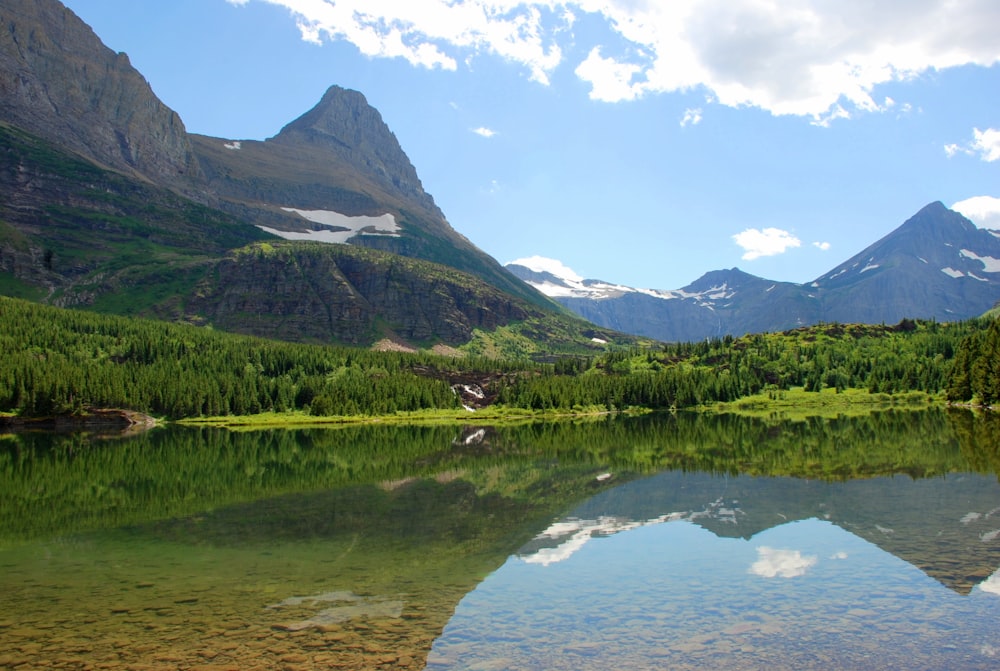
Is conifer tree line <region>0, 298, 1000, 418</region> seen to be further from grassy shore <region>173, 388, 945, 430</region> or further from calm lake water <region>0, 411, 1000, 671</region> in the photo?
calm lake water <region>0, 411, 1000, 671</region>

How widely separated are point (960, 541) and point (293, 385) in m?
146

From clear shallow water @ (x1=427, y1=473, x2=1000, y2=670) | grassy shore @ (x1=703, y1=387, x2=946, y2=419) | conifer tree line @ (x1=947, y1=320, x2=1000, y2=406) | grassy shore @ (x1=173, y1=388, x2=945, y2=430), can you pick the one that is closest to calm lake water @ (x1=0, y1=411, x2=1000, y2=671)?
clear shallow water @ (x1=427, y1=473, x2=1000, y2=670)

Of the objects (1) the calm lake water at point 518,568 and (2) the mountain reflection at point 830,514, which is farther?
(2) the mountain reflection at point 830,514

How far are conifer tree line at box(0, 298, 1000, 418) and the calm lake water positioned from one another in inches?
3290

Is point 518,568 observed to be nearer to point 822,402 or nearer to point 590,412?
point 590,412

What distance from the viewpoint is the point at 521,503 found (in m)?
36.5

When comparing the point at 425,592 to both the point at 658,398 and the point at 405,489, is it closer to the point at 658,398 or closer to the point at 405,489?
the point at 405,489

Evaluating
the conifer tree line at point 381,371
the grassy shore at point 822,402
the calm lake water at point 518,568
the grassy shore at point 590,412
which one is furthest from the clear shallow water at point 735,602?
the grassy shore at point 822,402

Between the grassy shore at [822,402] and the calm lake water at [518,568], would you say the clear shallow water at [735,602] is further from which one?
the grassy shore at [822,402]

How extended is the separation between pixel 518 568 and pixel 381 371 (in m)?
149

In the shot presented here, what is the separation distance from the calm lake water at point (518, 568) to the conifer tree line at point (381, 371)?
8356 cm

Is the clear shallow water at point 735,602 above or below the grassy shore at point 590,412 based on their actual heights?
above

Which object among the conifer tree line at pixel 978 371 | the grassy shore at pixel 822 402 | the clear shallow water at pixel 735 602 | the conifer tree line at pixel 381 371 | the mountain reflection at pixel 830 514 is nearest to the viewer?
the clear shallow water at pixel 735 602

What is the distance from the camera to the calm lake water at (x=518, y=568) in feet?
50.3
